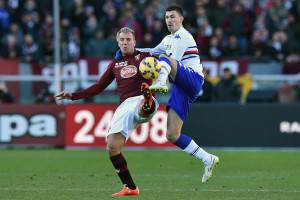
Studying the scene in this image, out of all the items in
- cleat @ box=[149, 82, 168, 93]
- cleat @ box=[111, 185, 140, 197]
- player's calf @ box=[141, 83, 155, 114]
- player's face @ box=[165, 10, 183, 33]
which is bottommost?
cleat @ box=[111, 185, 140, 197]

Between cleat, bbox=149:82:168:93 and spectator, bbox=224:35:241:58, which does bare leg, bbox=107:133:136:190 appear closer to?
cleat, bbox=149:82:168:93

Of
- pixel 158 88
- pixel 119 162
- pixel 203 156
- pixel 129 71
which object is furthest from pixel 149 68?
pixel 203 156

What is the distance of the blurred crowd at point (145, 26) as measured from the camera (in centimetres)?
2384

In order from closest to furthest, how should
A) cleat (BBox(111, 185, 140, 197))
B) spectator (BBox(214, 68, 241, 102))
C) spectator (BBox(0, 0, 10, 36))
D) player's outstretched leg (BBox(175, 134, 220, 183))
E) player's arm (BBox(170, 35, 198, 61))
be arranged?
1. cleat (BBox(111, 185, 140, 197))
2. player's arm (BBox(170, 35, 198, 61))
3. player's outstretched leg (BBox(175, 134, 220, 183))
4. spectator (BBox(214, 68, 241, 102))
5. spectator (BBox(0, 0, 10, 36))

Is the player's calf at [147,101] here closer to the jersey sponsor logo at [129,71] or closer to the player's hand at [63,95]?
the jersey sponsor logo at [129,71]

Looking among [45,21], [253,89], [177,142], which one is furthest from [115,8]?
[177,142]

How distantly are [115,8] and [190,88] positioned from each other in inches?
507

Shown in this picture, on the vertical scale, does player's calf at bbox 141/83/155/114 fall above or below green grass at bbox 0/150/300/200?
above

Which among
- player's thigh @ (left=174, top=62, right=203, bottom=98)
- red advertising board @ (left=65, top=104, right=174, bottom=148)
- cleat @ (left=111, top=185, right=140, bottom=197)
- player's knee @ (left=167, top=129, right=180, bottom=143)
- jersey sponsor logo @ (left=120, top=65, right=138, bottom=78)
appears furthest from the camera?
red advertising board @ (left=65, top=104, right=174, bottom=148)

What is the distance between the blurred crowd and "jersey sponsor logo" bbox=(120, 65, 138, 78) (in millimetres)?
11263

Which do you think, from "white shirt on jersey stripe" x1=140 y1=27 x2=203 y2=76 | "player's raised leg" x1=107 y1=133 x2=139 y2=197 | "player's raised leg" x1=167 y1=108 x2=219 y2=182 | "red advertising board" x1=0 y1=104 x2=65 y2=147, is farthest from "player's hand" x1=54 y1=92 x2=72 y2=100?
"red advertising board" x1=0 y1=104 x2=65 y2=147

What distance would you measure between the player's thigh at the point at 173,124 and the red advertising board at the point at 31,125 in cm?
797

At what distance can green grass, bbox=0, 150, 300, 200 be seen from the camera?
40.2 feet

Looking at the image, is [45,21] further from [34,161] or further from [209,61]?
[34,161]
